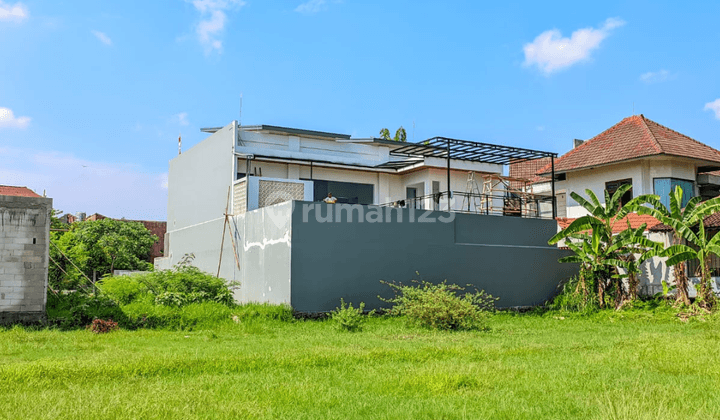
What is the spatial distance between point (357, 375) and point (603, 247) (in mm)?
11595

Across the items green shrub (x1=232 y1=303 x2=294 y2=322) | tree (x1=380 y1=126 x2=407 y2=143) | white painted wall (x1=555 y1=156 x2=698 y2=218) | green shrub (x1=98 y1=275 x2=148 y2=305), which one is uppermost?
tree (x1=380 y1=126 x2=407 y2=143)

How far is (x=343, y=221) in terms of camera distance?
49.3 ft

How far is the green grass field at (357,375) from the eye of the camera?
19.0 feet

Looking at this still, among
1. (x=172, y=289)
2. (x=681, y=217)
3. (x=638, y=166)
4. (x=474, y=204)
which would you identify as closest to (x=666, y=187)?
(x=638, y=166)

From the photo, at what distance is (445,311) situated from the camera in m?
12.6

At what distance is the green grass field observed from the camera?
5805mm

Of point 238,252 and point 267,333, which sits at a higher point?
point 238,252

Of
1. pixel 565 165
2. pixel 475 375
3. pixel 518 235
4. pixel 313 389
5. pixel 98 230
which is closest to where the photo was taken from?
pixel 313 389

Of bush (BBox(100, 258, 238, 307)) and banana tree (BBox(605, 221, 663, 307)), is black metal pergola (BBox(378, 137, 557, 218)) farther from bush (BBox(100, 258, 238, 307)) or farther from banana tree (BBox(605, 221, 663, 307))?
bush (BBox(100, 258, 238, 307))

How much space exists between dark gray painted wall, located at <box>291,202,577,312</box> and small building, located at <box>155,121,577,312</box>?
0.10 ft

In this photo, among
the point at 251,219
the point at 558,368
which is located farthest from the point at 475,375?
the point at 251,219

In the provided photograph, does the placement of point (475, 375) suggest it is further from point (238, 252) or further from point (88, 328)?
point (238, 252)

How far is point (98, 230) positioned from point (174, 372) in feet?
81.9

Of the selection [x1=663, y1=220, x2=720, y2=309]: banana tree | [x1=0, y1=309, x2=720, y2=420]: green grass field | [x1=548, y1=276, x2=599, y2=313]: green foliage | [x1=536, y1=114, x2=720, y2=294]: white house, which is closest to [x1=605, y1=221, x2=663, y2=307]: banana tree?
[x1=663, y1=220, x2=720, y2=309]: banana tree
